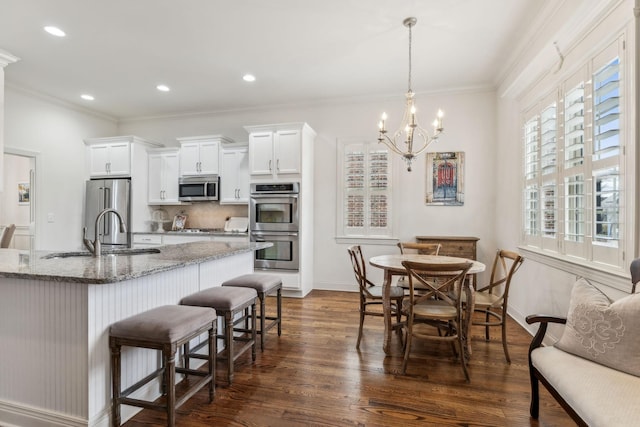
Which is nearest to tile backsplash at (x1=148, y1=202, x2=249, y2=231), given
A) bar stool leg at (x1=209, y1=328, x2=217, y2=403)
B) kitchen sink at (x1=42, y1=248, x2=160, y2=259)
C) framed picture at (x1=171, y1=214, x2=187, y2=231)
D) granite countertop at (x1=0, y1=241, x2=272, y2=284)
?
framed picture at (x1=171, y1=214, x2=187, y2=231)

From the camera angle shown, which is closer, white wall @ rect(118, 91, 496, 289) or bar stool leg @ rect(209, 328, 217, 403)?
bar stool leg @ rect(209, 328, 217, 403)

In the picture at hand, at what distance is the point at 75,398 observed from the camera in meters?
1.63

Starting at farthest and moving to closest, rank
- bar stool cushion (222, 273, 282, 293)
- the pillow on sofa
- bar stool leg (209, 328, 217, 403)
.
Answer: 1. bar stool cushion (222, 273, 282, 293)
2. bar stool leg (209, 328, 217, 403)
3. the pillow on sofa

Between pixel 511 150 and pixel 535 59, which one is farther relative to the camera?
pixel 511 150

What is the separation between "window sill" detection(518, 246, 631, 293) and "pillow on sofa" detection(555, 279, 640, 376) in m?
0.36

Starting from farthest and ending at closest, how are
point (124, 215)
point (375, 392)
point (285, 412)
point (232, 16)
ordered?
point (124, 215) → point (232, 16) → point (375, 392) → point (285, 412)

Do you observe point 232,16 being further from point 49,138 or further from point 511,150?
point 49,138

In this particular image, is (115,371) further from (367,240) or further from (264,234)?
(367,240)

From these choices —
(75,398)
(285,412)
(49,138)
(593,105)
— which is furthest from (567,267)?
(49,138)

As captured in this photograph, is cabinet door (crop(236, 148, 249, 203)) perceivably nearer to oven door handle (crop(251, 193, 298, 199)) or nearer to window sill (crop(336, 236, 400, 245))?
oven door handle (crop(251, 193, 298, 199))

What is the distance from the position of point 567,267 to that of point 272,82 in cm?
391

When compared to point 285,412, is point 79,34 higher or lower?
higher

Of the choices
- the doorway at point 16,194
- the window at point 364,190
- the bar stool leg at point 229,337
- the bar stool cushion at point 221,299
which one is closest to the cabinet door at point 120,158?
the doorway at point 16,194

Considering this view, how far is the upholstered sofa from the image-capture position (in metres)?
1.26
